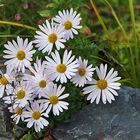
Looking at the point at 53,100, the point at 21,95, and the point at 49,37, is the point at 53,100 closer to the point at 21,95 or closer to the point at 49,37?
the point at 21,95

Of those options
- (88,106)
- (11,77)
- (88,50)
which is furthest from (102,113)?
(11,77)

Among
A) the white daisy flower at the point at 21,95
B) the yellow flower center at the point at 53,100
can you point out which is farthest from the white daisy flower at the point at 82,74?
the white daisy flower at the point at 21,95

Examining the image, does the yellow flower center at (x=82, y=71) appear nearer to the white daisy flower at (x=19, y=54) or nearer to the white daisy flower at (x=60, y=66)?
the white daisy flower at (x=60, y=66)

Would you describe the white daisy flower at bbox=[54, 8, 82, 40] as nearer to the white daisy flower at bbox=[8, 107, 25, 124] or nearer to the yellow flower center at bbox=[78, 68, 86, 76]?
the yellow flower center at bbox=[78, 68, 86, 76]

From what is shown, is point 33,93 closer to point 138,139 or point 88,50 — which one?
point 88,50

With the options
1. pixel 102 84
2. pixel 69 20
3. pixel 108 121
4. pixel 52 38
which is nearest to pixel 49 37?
pixel 52 38

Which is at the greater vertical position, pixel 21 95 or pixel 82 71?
pixel 82 71
